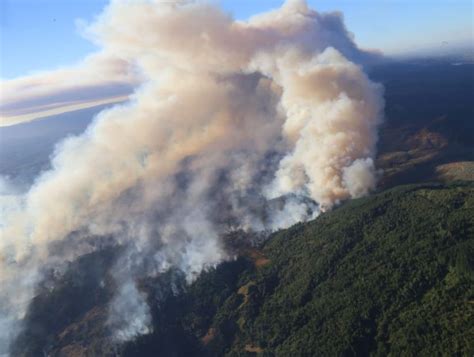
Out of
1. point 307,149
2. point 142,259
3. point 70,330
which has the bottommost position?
point 70,330

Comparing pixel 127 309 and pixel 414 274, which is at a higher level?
pixel 414 274

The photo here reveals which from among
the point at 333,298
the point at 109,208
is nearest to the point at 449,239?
the point at 333,298

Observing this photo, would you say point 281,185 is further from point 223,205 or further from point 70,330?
point 70,330

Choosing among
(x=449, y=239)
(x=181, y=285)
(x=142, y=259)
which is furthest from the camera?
(x=142, y=259)

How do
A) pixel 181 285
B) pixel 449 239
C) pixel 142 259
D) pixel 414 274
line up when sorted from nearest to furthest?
→ pixel 414 274 → pixel 449 239 → pixel 181 285 → pixel 142 259

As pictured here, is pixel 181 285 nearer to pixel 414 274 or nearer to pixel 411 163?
pixel 414 274

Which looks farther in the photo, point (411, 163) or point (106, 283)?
point (411, 163)
